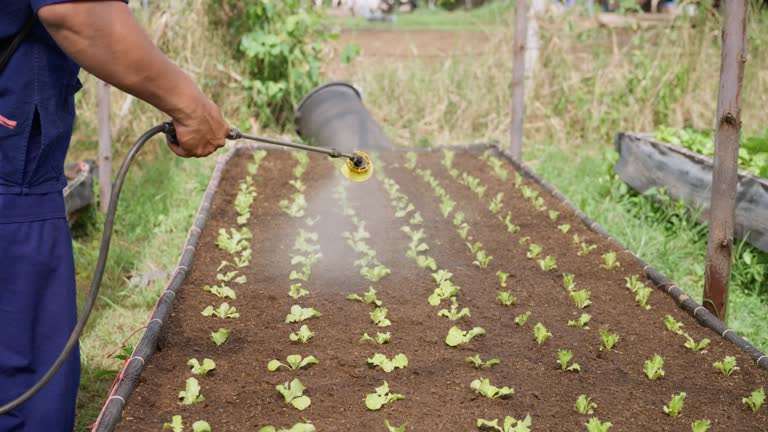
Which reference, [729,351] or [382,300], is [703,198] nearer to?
[729,351]

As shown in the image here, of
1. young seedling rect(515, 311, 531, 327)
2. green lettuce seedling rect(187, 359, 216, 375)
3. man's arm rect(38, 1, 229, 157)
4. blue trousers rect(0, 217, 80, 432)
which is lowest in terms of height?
young seedling rect(515, 311, 531, 327)

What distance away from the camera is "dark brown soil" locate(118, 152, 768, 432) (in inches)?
86.0

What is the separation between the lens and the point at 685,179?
451 cm

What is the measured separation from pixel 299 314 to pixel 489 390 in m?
0.87

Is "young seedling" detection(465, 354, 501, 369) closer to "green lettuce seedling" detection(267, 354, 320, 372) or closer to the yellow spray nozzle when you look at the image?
"green lettuce seedling" detection(267, 354, 320, 372)

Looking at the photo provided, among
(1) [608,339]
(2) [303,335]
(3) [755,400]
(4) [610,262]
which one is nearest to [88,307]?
Answer: (2) [303,335]

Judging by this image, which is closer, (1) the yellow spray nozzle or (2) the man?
(2) the man

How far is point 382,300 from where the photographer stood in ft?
10.1

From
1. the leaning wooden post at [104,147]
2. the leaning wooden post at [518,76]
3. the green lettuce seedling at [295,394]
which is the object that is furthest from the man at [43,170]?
the leaning wooden post at [518,76]

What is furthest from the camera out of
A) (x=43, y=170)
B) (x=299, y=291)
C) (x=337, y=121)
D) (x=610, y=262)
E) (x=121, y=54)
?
(x=337, y=121)

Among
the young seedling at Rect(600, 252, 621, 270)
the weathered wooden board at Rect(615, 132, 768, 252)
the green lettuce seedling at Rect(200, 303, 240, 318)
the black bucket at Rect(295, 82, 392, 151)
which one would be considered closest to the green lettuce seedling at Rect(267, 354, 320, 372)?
the green lettuce seedling at Rect(200, 303, 240, 318)

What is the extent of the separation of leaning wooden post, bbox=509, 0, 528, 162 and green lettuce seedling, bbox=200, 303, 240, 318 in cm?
325

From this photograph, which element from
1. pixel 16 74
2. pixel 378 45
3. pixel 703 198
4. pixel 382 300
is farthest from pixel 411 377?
pixel 378 45

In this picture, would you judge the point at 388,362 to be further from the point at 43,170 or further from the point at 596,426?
the point at 43,170
